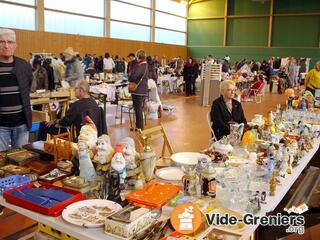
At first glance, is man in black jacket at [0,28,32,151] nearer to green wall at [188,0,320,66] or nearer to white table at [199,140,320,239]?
white table at [199,140,320,239]

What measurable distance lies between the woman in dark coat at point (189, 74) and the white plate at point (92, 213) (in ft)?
35.9

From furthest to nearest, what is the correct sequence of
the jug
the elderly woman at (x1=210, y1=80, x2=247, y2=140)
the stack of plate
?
the elderly woman at (x1=210, y1=80, x2=247, y2=140)
the jug
the stack of plate

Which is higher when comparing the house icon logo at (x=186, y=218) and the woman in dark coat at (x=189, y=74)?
the woman in dark coat at (x=189, y=74)

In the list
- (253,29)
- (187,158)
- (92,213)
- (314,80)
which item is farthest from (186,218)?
(253,29)

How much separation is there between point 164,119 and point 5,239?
18.0ft

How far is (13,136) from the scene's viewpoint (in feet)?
9.04

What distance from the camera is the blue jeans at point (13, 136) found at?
2.68m

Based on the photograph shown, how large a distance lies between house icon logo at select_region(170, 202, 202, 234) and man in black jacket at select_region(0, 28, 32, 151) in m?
1.71

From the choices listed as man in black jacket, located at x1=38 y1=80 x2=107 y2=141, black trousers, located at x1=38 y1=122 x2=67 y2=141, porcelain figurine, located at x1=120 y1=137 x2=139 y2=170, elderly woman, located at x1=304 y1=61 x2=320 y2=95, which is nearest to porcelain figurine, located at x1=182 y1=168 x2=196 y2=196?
porcelain figurine, located at x1=120 y1=137 x2=139 y2=170

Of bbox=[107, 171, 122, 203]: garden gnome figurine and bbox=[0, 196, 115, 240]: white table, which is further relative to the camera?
bbox=[107, 171, 122, 203]: garden gnome figurine

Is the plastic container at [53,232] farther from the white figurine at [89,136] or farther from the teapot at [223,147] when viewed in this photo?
the teapot at [223,147]

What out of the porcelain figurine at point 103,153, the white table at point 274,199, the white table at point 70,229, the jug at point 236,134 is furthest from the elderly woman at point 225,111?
the white table at point 70,229

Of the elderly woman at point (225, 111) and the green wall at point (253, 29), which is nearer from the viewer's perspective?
the elderly woman at point (225, 111)

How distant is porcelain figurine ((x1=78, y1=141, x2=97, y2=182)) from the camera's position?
5.99 ft
